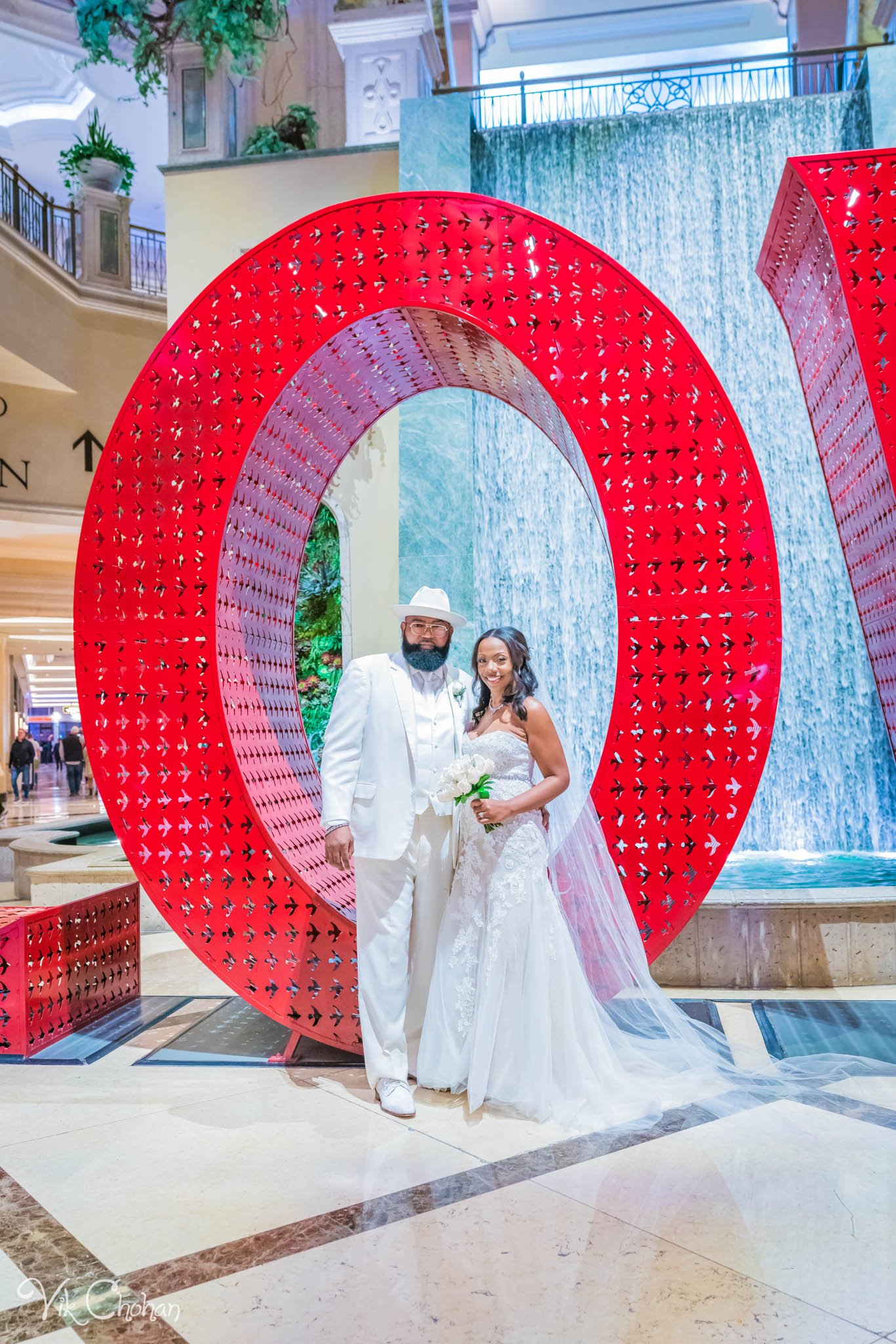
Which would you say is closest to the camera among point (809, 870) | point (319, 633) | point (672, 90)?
point (809, 870)

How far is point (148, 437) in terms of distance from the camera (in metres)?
4.67

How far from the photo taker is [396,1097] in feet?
12.3

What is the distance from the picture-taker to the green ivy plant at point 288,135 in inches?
446

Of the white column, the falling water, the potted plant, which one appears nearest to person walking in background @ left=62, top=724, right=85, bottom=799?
the white column

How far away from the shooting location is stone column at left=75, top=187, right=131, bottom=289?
15.0m

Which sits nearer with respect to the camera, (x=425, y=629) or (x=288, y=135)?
(x=425, y=629)

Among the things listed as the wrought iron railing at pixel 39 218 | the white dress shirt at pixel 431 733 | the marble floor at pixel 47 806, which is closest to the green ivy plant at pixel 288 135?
the wrought iron railing at pixel 39 218

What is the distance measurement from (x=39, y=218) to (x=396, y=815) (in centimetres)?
1392

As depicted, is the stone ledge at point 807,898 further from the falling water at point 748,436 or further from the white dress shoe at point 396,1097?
the falling water at point 748,436

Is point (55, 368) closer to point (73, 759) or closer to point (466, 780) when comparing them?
point (73, 759)

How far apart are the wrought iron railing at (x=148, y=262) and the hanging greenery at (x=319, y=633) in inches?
301

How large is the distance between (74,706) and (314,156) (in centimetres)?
2143

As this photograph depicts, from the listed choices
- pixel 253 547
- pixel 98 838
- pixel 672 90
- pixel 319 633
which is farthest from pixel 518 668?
pixel 672 90

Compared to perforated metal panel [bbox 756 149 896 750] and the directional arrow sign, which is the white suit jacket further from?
the directional arrow sign
